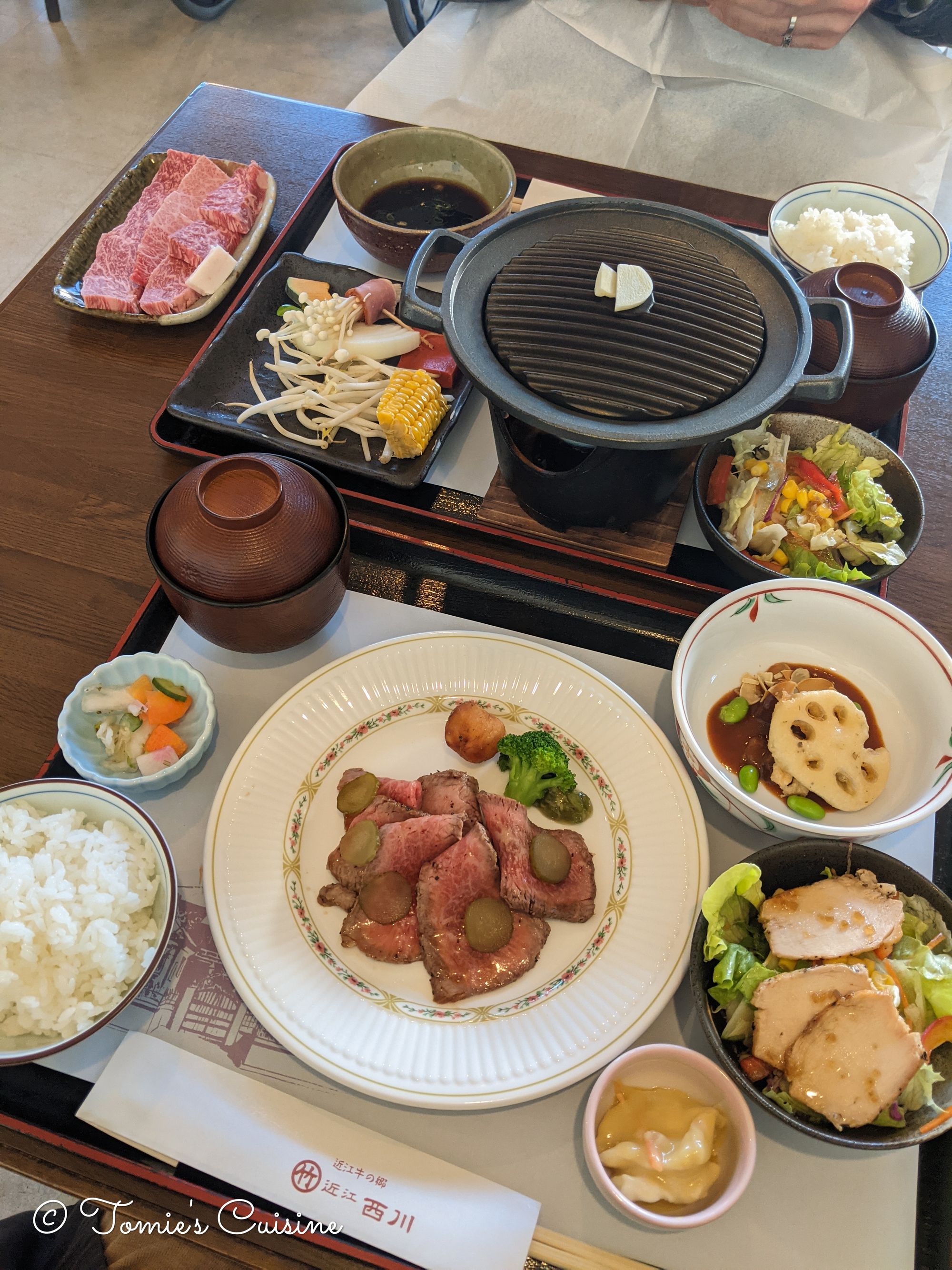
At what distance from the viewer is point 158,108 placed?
5406mm

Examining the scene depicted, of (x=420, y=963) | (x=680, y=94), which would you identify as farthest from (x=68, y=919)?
(x=680, y=94)

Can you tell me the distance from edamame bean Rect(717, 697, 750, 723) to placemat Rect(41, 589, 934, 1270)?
19 centimetres

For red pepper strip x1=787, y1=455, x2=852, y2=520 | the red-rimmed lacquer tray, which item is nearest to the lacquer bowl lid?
the red-rimmed lacquer tray

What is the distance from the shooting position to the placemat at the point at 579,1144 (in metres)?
1.24

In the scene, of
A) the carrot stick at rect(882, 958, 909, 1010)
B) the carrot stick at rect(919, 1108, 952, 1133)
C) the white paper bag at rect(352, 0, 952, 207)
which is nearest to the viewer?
the carrot stick at rect(919, 1108, 952, 1133)

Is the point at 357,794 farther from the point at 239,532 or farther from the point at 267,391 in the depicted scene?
the point at 267,391

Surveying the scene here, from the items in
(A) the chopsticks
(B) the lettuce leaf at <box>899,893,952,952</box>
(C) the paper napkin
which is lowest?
(A) the chopsticks

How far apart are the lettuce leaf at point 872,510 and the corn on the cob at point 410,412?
980mm

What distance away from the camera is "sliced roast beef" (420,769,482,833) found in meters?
1.55

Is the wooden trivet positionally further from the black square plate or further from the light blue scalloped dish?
the light blue scalloped dish

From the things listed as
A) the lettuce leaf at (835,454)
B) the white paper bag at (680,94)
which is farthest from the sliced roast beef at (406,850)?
the white paper bag at (680,94)

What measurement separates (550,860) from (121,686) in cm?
93

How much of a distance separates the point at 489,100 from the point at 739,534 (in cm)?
298

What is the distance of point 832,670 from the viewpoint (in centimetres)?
170
